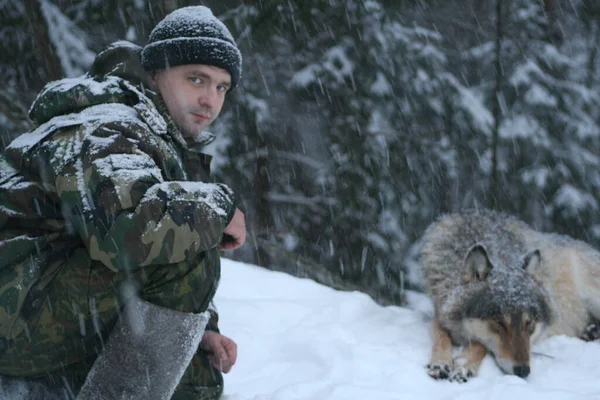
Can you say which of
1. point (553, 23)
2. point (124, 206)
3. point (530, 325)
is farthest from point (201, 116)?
point (553, 23)

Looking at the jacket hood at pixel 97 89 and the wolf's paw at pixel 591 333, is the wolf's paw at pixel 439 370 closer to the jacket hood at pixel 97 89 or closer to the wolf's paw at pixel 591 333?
the wolf's paw at pixel 591 333

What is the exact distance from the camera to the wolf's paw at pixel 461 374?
131 inches

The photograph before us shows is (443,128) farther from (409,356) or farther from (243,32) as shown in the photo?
(409,356)

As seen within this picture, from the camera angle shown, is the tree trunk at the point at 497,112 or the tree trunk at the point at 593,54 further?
the tree trunk at the point at 593,54

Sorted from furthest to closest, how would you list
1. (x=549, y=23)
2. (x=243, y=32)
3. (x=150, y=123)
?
(x=549, y=23) → (x=243, y=32) → (x=150, y=123)

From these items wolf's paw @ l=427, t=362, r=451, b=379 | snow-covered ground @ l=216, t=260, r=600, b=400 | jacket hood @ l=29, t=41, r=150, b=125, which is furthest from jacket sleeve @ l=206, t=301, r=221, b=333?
wolf's paw @ l=427, t=362, r=451, b=379

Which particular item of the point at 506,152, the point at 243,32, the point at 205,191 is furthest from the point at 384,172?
the point at 205,191

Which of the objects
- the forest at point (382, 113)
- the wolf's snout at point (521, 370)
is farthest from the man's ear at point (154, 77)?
the forest at point (382, 113)

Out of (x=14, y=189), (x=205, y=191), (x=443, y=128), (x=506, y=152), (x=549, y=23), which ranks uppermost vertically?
(x=14, y=189)

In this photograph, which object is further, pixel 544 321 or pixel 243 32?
pixel 243 32

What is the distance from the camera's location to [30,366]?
2.06 m

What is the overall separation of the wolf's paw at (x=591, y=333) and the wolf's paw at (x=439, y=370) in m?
2.16

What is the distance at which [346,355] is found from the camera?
341cm

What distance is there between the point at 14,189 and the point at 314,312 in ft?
9.06
